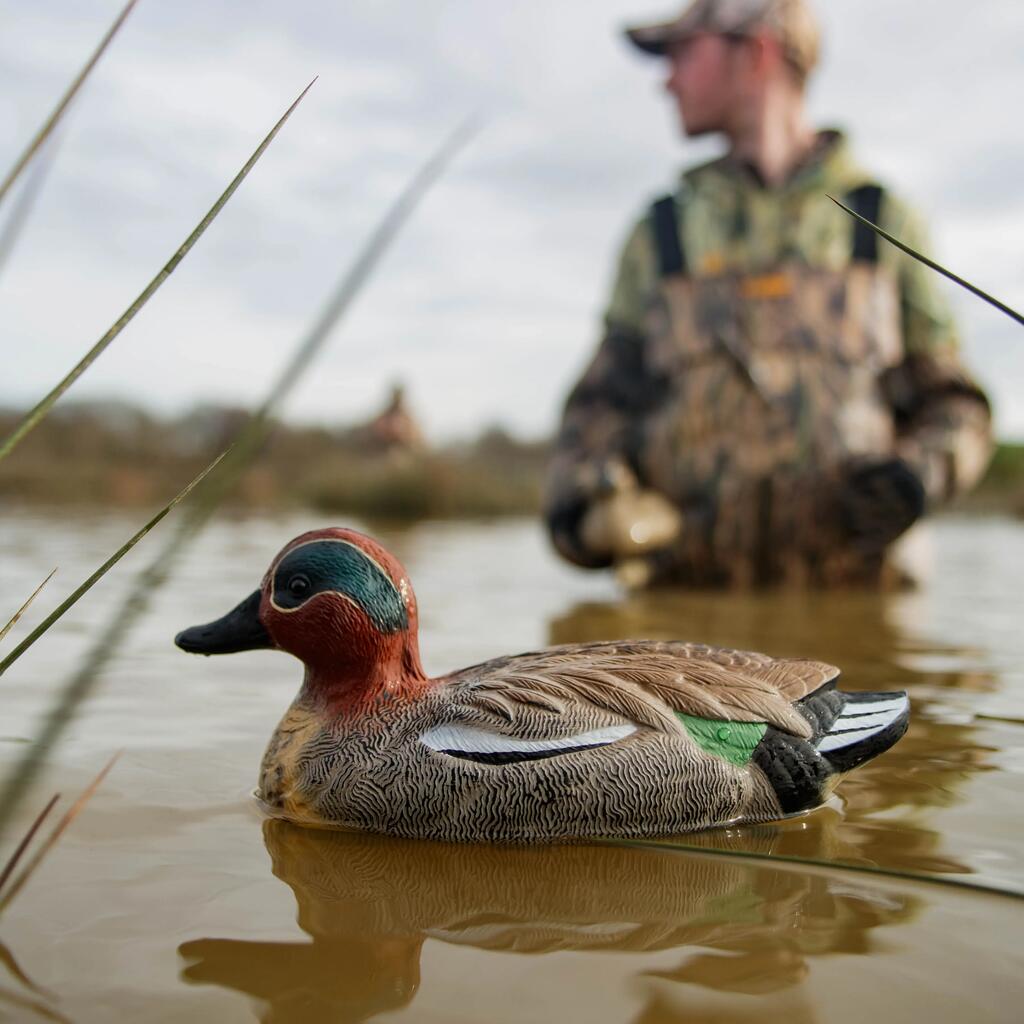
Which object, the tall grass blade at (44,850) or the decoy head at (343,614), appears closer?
the tall grass blade at (44,850)

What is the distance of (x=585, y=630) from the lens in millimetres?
5406

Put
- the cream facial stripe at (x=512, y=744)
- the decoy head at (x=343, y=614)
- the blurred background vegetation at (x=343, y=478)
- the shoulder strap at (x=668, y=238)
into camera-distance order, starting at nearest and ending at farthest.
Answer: the cream facial stripe at (x=512, y=744), the decoy head at (x=343, y=614), the shoulder strap at (x=668, y=238), the blurred background vegetation at (x=343, y=478)

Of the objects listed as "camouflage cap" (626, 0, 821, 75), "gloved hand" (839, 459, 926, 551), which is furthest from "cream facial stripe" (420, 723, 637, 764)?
"camouflage cap" (626, 0, 821, 75)

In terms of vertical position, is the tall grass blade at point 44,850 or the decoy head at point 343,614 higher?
the decoy head at point 343,614

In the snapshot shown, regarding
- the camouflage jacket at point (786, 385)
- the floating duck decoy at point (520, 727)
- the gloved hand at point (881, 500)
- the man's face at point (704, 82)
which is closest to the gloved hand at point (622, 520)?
the camouflage jacket at point (786, 385)

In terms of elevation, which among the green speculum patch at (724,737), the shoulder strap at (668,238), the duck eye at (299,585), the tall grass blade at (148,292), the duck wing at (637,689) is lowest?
the green speculum patch at (724,737)

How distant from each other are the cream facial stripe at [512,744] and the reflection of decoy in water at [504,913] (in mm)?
187

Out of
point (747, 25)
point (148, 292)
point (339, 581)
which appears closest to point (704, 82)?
point (747, 25)

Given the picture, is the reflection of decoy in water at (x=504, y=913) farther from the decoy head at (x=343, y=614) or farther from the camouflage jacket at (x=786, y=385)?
the camouflage jacket at (x=786, y=385)

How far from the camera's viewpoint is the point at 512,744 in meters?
2.50

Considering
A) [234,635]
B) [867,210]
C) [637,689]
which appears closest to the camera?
[637,689]

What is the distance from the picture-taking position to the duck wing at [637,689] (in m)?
2.56

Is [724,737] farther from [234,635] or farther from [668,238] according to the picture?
[668,238]

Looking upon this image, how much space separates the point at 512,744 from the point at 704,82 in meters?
4.76
